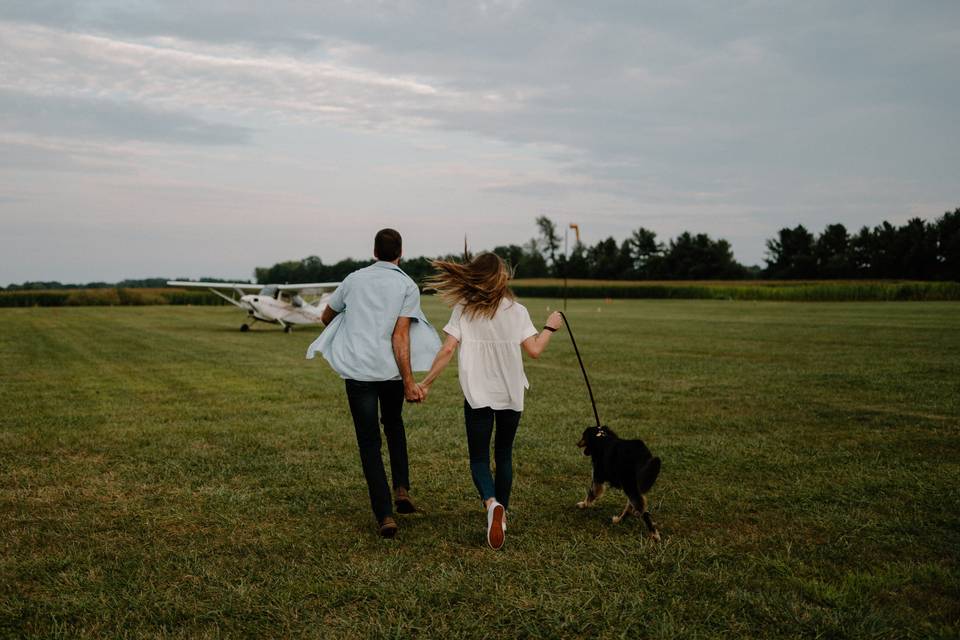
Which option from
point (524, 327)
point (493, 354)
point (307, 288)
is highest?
point (307, 288)

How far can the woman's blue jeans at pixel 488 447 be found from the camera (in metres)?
4.80

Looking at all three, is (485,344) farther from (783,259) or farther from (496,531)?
(783,259)

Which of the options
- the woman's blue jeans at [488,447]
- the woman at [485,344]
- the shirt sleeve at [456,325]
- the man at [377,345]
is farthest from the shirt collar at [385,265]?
the woman's blue jeans at [488,447]

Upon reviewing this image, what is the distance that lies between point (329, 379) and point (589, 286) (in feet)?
226

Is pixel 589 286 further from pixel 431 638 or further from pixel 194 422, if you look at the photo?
→ pixel 431 638

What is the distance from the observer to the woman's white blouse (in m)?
4.72

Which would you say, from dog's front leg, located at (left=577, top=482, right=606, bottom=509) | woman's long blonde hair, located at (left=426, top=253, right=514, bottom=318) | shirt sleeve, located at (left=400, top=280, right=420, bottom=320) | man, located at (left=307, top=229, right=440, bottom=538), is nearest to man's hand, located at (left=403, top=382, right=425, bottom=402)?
man, located at (left=307, top=229, right=440, bottom=538)

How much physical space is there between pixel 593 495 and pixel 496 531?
1068mm

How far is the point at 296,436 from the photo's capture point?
27.0 feet

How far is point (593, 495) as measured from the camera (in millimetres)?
5297

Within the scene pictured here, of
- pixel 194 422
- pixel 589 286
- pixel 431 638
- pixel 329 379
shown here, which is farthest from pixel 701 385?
pixel 589 286

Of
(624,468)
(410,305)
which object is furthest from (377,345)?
(624,468)

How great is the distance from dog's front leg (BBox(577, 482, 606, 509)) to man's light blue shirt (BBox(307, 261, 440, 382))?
151cm

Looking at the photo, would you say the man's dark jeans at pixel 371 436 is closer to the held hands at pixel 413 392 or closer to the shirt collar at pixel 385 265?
the held hands at pixel 413 392
